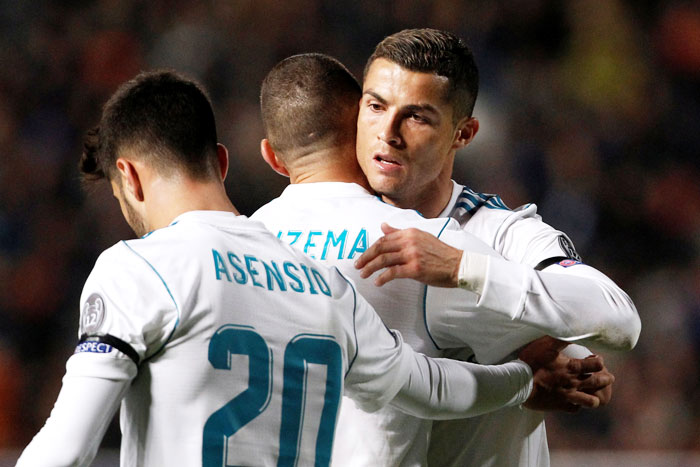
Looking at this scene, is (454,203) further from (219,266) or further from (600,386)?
(219,266)

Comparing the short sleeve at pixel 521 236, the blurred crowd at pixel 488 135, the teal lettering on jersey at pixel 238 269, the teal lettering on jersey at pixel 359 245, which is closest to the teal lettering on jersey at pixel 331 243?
the teal lettering on jersey at pixel 359 245

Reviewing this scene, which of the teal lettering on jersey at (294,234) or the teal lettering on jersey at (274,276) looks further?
the teal lettering on jersey at (294,234)

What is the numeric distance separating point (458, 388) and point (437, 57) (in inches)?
43.2

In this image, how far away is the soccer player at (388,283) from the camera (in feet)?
8.38

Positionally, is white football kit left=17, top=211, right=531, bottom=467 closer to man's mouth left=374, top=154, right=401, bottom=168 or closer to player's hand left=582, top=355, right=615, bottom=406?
man's mouth left=374, top=154, right=401, bottom=168

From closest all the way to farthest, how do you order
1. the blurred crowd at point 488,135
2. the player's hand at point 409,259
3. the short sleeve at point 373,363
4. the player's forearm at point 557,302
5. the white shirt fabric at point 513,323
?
1. the short sleeve at point 373,363
2. the player's hand at point 409,259
3. the player's forearm at point 557,302
4. the white shirt fabric at point 513,323
5. the blurred crowd at point 488,135

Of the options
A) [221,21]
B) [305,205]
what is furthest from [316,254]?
[221,21]

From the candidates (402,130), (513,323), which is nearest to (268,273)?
(513,323)

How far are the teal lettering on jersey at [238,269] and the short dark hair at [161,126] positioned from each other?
276 mm

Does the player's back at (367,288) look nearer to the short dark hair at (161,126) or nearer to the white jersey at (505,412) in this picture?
the white jersey at (505,412)

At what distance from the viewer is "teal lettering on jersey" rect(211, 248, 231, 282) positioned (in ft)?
6.76

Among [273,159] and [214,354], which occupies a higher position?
[273,159]

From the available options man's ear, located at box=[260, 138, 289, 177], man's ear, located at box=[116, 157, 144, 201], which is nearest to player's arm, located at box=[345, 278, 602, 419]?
man's ear, located at box=[116, 157, 144, 201]

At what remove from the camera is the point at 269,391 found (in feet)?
6.95
